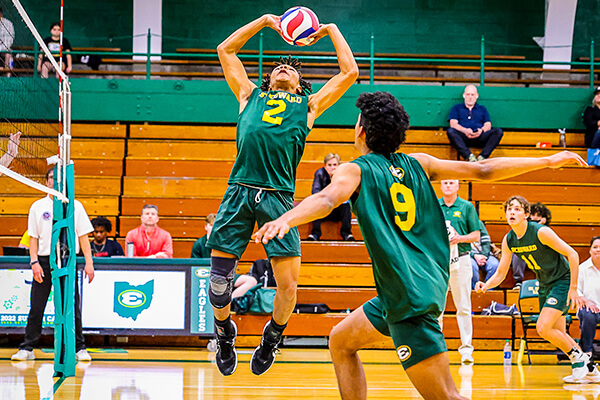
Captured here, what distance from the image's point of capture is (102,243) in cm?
1009

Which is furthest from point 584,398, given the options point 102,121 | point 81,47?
point 81,47

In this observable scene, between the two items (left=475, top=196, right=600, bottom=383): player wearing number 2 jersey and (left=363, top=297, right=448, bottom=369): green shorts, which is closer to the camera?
(left=363, top=297, right=448, bottom=369): green shorts

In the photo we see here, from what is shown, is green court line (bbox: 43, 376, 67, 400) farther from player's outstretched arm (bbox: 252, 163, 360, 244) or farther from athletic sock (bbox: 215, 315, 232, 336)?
player's outstretched arm (bbox: 252, 163, 360, 244)

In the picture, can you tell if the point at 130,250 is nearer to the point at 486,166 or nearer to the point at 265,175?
the point at 265,175

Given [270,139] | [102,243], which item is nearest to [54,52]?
[102,243]

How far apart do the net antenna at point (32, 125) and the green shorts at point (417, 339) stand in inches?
127

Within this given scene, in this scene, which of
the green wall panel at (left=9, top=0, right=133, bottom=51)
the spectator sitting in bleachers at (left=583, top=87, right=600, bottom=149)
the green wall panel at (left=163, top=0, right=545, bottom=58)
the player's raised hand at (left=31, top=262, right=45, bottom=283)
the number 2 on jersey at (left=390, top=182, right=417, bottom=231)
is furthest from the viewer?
the green wall panel at (left=163, top=0, right=545, bottom=58)

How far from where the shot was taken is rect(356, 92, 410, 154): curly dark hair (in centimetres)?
355

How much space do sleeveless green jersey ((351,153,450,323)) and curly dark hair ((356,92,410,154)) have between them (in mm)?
87

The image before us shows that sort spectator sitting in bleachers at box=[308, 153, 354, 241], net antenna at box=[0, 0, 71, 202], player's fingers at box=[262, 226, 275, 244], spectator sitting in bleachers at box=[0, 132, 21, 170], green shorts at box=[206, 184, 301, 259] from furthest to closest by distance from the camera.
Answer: spectator sitting in bleachers at box=[308, 153, 354, 241] → net antenna at box=[0, 0, 71, 202] → spectator sitting in bleachers at box=[0, 132, 21, 170] → green shorts at box=[206, 184, 301, 259] → player's fingers at box=[262, 226, 275, 244]

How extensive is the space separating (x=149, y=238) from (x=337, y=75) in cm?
570

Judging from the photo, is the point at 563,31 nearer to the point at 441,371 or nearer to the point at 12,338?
the point at 12,338

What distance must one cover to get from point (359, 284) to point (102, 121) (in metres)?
6.20

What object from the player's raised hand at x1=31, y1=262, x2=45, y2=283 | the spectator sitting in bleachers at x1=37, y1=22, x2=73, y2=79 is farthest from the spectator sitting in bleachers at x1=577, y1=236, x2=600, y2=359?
the spectator sitting in bleachers at x1=37, y1=22, x2=73, y2=79
